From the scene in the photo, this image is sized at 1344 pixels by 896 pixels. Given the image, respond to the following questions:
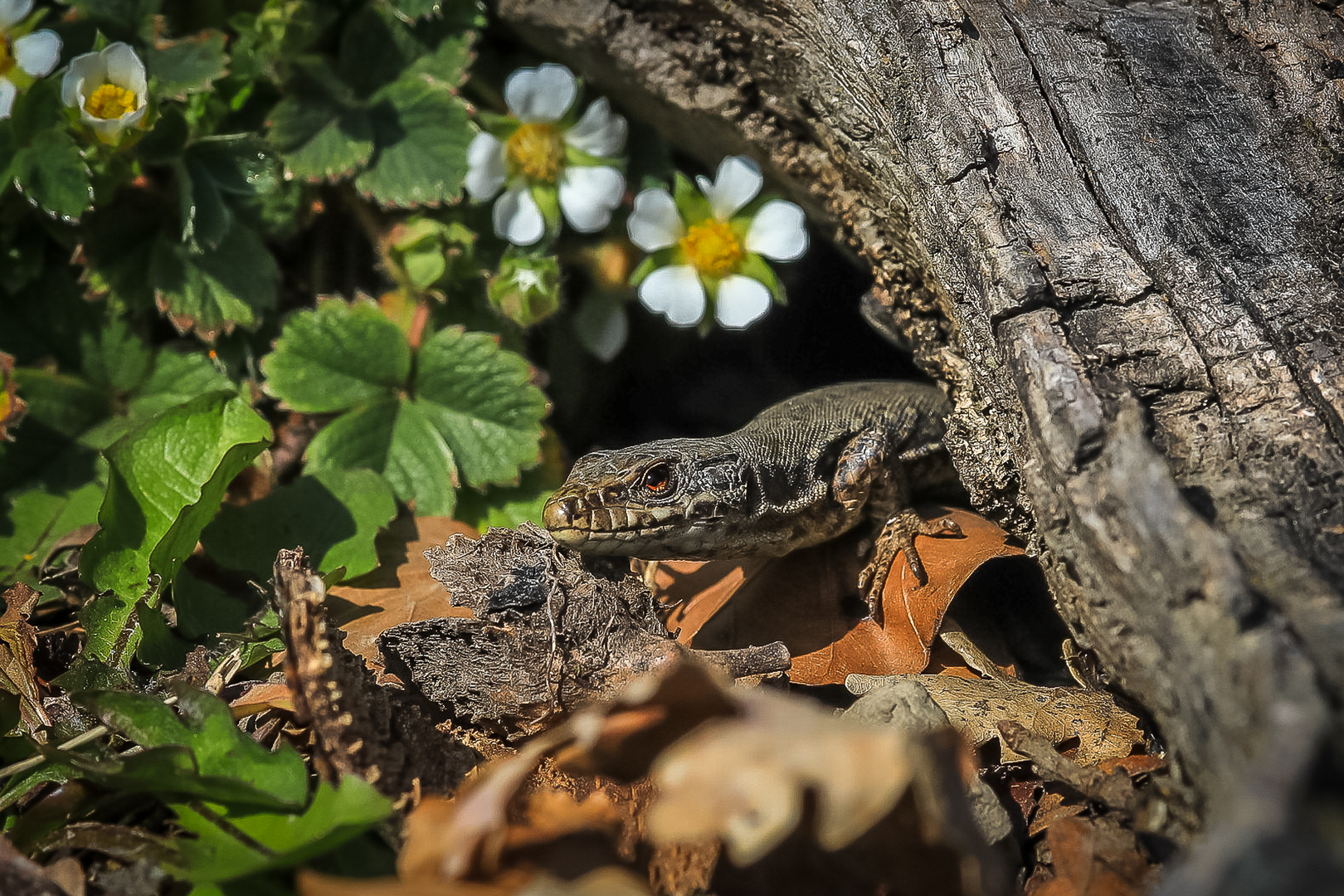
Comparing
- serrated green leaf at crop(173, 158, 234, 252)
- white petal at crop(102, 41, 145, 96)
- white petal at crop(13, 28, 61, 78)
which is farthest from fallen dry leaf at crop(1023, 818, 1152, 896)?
white petal at crop(13, 28, 61, 78)

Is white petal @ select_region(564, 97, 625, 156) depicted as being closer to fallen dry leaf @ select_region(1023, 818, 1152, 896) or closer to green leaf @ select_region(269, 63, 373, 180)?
green leaf @ select_region(269, 63, 373, 180)

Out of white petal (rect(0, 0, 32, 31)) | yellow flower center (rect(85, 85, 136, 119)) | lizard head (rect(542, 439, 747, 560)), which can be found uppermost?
white petal (rect(0, 0, 32, 31))

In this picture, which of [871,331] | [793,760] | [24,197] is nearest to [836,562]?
[871,331]

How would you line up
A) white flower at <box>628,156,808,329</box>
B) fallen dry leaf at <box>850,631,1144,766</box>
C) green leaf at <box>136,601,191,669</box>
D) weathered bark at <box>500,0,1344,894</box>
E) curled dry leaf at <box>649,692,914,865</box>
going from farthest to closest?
white flower at <box>628,156,808,329</box>
green leaf at <box>136,601,191,669</box>
fallen dry leaf at <box>850,631,1144,766</box>
weathered bark at <box>500,0,1344,894</box>
curled dry leaf at <box>649,692,914,865</box>

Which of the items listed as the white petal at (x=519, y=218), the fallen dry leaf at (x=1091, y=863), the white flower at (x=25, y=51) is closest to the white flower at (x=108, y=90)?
Answer: the white flower at (x=25, y=51)

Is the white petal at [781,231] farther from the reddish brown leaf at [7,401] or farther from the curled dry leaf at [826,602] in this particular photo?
the reddish brown leaf at [7,401]
